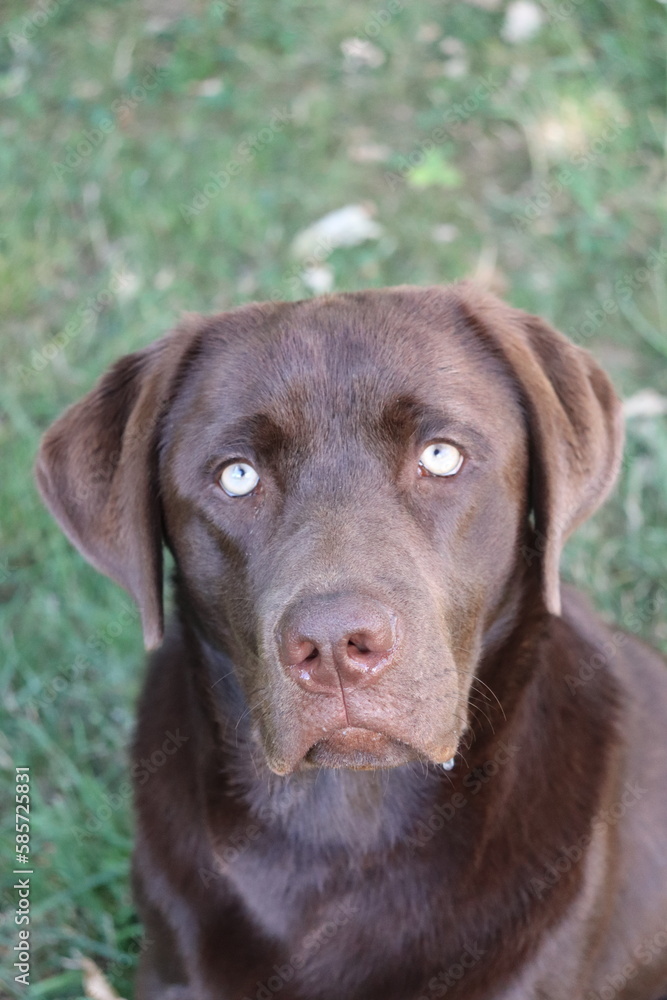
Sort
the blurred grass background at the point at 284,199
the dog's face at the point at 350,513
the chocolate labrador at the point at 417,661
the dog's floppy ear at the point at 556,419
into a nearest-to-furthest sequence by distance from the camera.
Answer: the dog's face at the point at 350,513
the chocolate labrador at the point at 417,661
the dog's floppy ear at the point at 556,419
the blurred grass background at the point at 284,199

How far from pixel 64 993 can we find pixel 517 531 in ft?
6.46

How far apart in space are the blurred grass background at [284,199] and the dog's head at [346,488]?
4.90ft

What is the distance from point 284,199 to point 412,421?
3.00 metres

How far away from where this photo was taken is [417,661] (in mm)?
2021

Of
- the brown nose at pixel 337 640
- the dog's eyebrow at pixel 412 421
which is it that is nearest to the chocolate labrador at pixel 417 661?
the dog's eyebrow at pixel 412 421

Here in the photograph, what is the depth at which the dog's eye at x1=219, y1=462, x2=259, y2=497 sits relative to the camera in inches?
89.5

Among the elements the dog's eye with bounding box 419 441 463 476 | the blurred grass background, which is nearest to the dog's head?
the dog's eye with bounding box 419 441 463 476

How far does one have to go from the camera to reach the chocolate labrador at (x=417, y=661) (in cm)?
220

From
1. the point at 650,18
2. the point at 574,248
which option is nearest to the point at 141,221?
the point at 574,248

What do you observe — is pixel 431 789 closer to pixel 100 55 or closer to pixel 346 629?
pixel 346 629

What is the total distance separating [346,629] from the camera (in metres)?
1.86

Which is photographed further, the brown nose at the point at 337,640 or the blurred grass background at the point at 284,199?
the blurred grass background at the point at 284,199

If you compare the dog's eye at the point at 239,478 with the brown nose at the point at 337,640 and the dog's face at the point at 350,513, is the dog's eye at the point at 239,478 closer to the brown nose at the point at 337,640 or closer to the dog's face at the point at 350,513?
the dog's face at the point at 350,513

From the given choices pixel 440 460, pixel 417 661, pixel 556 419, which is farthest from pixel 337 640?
pixel 556 419
